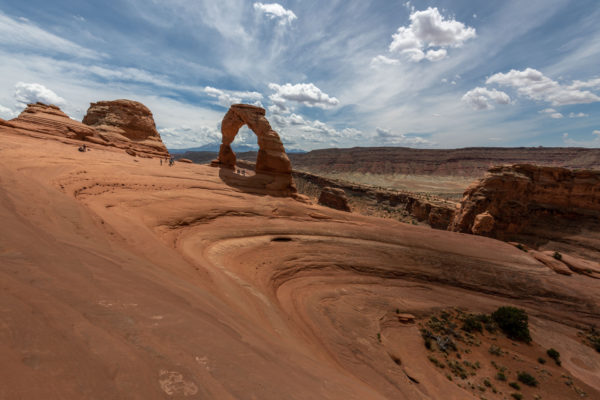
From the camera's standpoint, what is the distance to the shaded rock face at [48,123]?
63.9 feet

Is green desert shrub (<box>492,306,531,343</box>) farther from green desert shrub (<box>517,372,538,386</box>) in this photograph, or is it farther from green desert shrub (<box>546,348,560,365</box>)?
green desert shrub (<box>517,372,538,386</box>)

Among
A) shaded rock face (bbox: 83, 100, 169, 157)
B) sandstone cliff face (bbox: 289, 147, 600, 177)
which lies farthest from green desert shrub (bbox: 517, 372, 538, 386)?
sandstone cliff face (bbox: 289, 147, 600, 177)

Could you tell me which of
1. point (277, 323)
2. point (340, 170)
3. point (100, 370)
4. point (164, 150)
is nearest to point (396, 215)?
point (164, 150)

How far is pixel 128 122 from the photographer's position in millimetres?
32281

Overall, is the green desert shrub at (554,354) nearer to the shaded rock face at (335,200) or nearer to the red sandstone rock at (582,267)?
the red sandstone rock at (582,267)

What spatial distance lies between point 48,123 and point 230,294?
2647 centimetres

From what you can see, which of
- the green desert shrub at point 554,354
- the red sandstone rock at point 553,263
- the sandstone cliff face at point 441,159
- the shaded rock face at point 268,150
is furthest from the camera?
the sandstone cliff face at point 441,159

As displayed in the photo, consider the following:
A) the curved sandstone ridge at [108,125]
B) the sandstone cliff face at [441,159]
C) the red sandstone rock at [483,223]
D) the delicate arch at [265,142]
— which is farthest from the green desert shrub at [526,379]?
the sandstone cliff face at [441,159]

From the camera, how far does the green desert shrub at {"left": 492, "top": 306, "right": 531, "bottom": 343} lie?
1153 centimetres

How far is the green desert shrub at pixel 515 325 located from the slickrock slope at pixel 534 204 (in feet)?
59.4

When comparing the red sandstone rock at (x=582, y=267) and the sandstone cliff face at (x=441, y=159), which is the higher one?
the sandstone cliff face at (x=441, y=159)

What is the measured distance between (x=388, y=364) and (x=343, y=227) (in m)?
8.03

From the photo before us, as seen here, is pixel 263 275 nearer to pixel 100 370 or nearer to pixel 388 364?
pixel 388 364

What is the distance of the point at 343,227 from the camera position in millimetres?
15047
